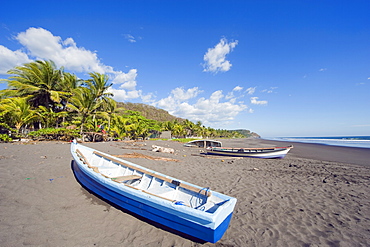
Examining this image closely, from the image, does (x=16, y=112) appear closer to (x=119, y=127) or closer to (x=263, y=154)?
(x=119, y=127)

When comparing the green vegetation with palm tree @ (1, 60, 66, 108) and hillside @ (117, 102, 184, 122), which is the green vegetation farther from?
hillside @ (117, 102, 184, 122)

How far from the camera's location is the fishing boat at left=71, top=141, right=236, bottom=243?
92.9 inches

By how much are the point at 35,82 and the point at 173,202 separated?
2621 cm

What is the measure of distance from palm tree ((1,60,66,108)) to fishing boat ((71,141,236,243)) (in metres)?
21.1

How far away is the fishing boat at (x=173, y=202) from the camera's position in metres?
2.36

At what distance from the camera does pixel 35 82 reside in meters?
19.6

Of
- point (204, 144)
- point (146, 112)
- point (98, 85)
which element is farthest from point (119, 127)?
point (146, 112)

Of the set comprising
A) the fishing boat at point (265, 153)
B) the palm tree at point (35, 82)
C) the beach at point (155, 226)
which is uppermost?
the palm tree at point (35, 82)

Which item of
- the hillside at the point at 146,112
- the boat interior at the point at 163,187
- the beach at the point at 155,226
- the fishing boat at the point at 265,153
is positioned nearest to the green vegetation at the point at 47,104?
the beach at the point at 155,226

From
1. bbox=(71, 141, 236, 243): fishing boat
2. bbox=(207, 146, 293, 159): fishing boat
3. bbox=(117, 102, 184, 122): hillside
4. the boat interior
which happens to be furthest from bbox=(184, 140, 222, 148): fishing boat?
bbox=(117, 102, 184, 122): hillside

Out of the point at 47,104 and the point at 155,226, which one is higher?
the point at 47,104

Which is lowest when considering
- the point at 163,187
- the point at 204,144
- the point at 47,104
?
the point at 204,144

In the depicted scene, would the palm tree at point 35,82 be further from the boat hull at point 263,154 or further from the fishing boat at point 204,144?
the boat hull at point 263,154

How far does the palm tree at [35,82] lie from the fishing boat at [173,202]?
21144mm
